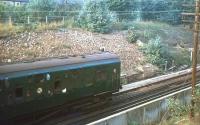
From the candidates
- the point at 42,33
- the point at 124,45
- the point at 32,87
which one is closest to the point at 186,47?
the point at 124,45

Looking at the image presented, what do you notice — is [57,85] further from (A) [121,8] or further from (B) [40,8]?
(A) [121,8]

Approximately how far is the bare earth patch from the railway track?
283 cm

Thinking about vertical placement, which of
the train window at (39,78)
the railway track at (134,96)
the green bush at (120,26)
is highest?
the green bush at (120,26)

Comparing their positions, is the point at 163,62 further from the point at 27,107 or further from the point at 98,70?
the point at 27,107

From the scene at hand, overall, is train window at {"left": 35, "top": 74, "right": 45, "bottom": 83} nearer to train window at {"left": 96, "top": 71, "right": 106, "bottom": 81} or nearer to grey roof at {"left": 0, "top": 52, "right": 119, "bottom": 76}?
grey roof at {"left": 0, "top": 52, "right": 119, "bottom": 76}

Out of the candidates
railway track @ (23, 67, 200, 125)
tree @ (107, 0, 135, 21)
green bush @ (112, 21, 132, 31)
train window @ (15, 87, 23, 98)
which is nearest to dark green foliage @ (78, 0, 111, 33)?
green bush @ (112, 21, 132, 31)

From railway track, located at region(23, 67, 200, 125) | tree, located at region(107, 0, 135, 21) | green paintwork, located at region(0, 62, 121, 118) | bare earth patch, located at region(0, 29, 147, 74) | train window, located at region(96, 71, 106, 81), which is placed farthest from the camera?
tree, located at region(107, 0, 135, 21)

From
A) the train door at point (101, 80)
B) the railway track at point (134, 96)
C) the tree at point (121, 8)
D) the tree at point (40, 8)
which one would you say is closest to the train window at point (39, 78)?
the railway track at point (134, 96)

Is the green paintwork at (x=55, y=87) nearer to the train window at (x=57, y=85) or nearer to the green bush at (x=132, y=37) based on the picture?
the train window at (x=57, y=85)

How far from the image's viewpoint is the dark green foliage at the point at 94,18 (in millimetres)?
36500

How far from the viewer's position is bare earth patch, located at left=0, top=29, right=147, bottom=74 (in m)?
28.7

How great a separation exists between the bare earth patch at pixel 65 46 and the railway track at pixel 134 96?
2.83 metres

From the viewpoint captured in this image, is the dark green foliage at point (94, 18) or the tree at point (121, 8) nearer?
the dark green foliage at point (94, 18)

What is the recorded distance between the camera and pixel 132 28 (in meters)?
39.2
